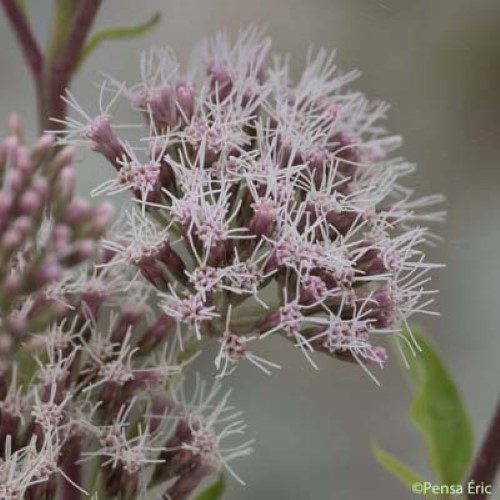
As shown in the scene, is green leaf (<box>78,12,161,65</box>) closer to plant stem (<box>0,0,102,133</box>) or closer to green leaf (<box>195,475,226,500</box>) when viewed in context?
plant stem (<box>0,0,102,133</box>)

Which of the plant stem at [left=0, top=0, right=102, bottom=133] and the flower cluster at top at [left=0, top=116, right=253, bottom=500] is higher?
the plant stem at [left=0, top=0, right=102, bottom=133]

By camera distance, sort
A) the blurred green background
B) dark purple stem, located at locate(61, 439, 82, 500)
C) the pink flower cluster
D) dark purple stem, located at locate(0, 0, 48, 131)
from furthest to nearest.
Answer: the blurred green background < dark purple stem, located at locate(0, 0, 48, 131) < dark purple stem, located at locate(61, 439, 82, 500) < the pink flower cluster

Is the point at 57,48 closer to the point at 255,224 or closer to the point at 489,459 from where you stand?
the point at 255,224

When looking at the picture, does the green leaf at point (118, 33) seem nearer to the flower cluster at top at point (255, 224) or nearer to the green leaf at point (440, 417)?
the flower cluster at top at point (255, 224)

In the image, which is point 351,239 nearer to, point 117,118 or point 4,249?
point 4,249

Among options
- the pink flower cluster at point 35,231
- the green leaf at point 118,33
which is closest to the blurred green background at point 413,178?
the green leaf at point 118,33

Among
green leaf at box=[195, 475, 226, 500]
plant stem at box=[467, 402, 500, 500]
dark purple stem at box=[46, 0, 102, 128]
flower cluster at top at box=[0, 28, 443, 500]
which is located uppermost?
dark purple stem at box=[46, 0, 102, 128]

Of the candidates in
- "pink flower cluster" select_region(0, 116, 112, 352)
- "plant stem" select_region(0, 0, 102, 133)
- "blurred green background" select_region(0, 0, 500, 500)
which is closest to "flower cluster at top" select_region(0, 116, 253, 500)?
"pink flower cluster" select_region(0, 116, 112, 352)
